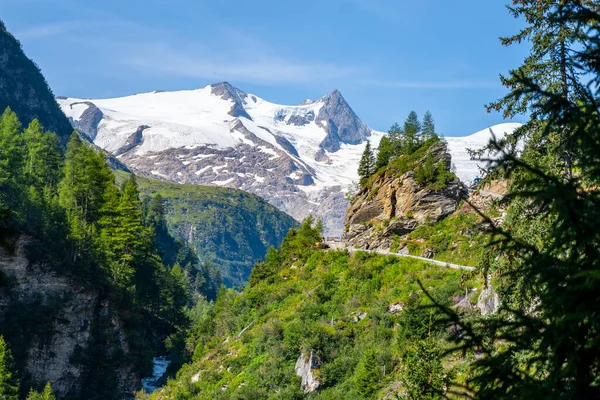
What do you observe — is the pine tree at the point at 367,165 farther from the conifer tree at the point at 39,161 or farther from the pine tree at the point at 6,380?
the pine tree at the point at 6,380

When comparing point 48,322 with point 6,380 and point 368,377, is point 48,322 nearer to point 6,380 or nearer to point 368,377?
point 6,380

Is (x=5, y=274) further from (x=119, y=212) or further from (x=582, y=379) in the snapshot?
(x=582, y=379)

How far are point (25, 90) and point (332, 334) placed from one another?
175492mm

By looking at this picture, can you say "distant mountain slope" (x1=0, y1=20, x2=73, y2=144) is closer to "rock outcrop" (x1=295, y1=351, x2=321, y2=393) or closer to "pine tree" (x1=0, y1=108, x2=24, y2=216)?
"pine tree" (x1=0, y1=108, x2=24, y2=216)

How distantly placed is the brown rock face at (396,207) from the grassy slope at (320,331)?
3639 mm

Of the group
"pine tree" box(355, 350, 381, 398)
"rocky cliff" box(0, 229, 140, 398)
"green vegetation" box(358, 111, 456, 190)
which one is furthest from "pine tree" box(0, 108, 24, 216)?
"pine tree" box(355, 350, 381, 398)

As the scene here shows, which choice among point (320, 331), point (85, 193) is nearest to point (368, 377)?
point (320, 331)

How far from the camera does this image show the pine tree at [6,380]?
4072cm

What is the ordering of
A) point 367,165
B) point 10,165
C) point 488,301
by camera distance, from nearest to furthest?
point 488,301 → point 10,165 → point 367,165

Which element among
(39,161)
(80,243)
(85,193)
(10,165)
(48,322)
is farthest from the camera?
(39,161)

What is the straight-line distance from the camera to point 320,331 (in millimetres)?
32469

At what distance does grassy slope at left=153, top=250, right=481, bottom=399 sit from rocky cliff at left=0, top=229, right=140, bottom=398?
458 inches

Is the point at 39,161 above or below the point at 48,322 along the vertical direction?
above

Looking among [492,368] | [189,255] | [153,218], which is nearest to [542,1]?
[492,368]
